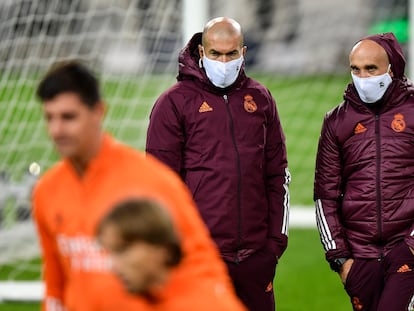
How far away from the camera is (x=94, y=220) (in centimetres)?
330

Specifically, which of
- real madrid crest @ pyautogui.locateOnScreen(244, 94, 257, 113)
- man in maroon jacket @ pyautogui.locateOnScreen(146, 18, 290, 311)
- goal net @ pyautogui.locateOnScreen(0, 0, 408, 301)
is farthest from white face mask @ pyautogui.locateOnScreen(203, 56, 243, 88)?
goal net @ pyautogui.locateOnScreen(0, 0, 408, 301)

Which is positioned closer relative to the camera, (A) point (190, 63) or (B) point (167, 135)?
(B) point (167, 135)

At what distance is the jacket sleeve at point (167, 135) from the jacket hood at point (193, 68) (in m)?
0.16

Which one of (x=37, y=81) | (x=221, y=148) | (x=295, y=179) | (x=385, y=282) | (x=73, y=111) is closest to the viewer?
(x=73, y=111)

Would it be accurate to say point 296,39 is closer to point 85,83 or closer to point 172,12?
point 172,12

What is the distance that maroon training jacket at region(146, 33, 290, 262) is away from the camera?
509 centimetres

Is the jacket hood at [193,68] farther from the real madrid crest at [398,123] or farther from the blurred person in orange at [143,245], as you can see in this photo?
the blurred person in orange at [143,245]

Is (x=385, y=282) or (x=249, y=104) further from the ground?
(x=249, y=104)

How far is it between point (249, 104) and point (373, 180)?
0.68m

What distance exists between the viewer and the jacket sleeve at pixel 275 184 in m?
5.29

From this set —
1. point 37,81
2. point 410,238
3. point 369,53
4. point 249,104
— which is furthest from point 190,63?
point 37,81

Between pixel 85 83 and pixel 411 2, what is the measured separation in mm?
5651

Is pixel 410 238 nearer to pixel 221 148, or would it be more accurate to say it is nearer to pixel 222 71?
pixel 221 148

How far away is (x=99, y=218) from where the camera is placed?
3215 millimetres
